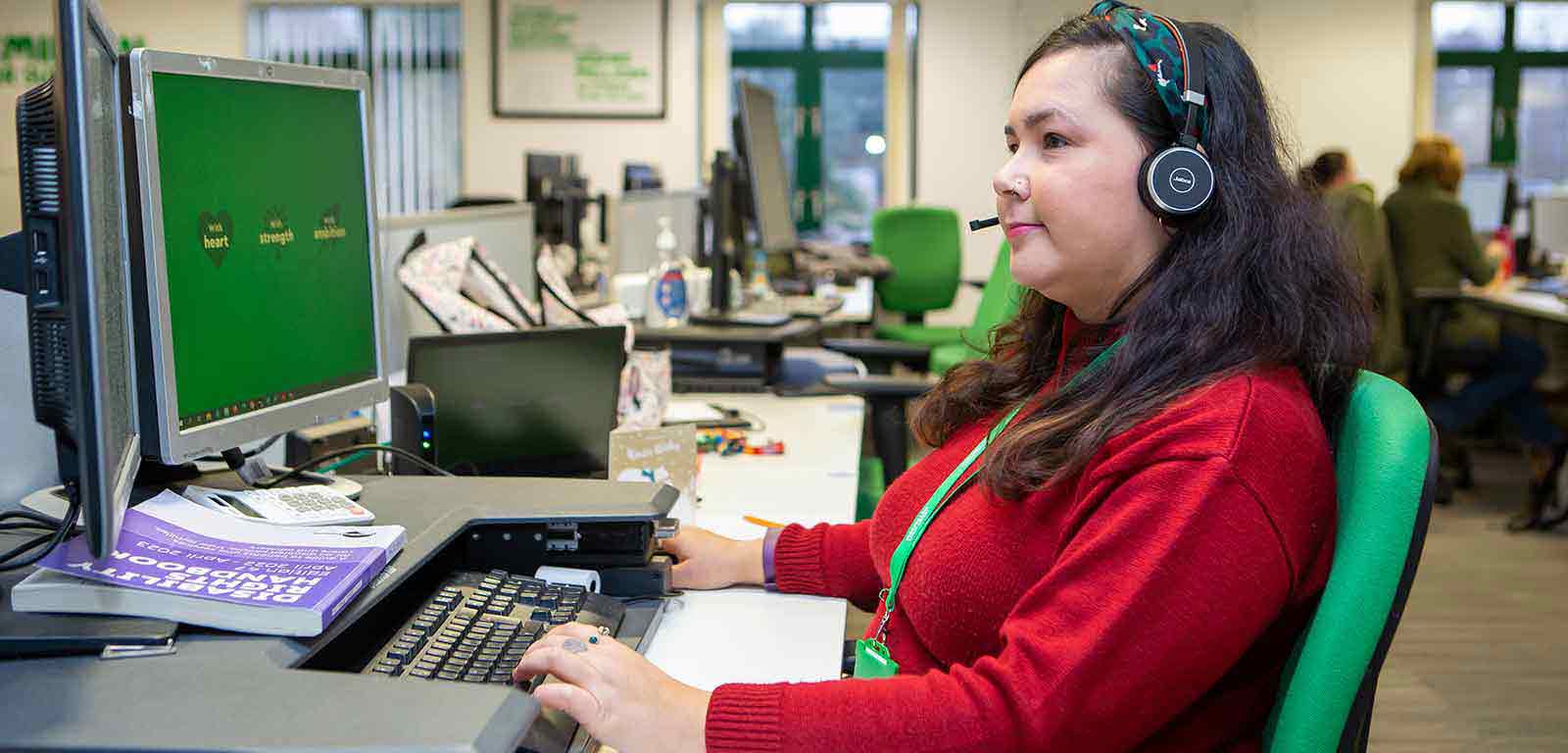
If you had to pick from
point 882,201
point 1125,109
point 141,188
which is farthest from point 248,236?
point 882,201

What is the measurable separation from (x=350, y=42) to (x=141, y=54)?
7.50 m

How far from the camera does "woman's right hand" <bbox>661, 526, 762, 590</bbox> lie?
4.76 ft

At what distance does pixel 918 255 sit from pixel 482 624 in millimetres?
5026

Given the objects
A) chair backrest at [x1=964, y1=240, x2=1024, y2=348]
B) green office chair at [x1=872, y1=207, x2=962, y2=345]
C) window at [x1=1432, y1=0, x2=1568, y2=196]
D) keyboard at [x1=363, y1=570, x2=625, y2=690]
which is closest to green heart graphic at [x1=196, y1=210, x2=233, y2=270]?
keyboard at [x1=363, y1=570, x2=625, y2=690]

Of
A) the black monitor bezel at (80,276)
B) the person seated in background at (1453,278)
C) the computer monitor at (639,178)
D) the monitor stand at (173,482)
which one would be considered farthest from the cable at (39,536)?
the person seated in background at (1453,278)

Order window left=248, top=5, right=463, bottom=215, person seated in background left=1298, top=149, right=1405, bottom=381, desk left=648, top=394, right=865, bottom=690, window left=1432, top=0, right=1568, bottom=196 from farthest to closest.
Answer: window left=248, top=5, right=463, bottom=215, window left=1432, top=0, right=1568, bottom=196, person seated in background left=1298, top=149, right=1405, bottom=381, desk left=648, top=394, right=865, bottom=690

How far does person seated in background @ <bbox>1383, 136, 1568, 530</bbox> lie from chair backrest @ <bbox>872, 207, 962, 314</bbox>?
1762mm

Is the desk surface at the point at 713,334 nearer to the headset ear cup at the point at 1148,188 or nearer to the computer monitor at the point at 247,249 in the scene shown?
the computer monitor at the point at 247,249

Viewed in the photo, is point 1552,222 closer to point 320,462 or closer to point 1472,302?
point 1472,302

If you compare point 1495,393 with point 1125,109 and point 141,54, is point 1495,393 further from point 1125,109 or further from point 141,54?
point 141,54

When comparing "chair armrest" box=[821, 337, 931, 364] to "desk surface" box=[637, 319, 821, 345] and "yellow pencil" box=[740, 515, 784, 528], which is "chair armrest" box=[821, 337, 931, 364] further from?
"yellow pencil" box=[740, 515, 784, 528]

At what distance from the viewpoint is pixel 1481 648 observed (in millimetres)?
3410

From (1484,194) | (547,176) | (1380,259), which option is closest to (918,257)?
(1380,259)

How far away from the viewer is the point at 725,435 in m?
2.35
